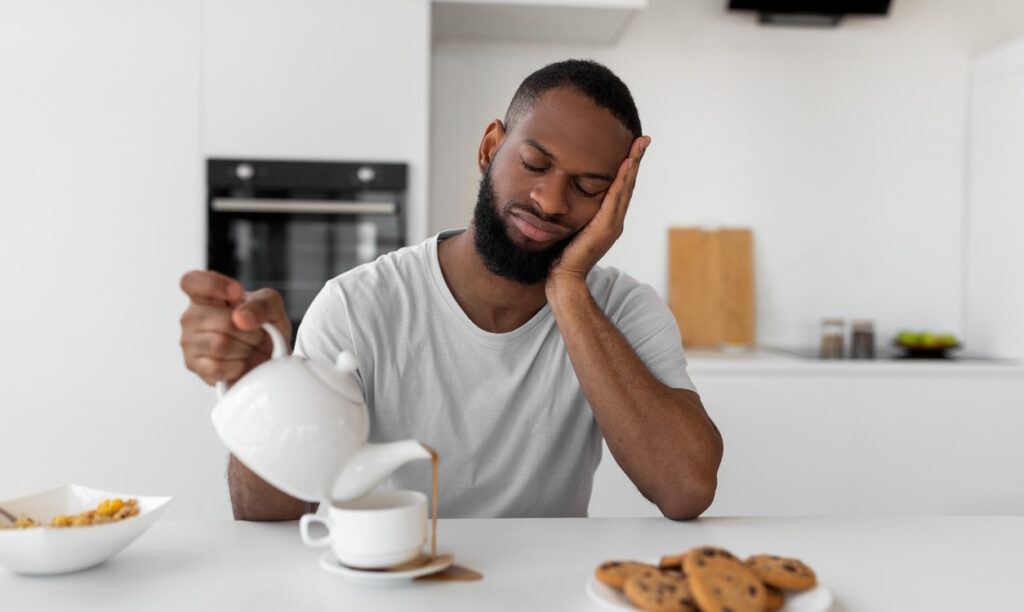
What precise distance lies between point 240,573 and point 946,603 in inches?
29.6

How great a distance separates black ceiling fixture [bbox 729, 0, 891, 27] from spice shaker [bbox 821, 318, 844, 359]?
1.18 meters

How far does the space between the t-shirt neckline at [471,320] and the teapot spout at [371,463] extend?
612 mm

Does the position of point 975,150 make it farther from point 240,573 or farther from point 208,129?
point 240,573

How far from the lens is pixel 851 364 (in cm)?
287

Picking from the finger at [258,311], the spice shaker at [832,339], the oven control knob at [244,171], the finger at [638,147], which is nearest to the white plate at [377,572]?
the finger at [258,311]

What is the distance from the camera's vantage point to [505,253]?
1.47 meters

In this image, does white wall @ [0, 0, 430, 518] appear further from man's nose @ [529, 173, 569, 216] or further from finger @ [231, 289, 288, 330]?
finger @ [231, 289, 288, 330]

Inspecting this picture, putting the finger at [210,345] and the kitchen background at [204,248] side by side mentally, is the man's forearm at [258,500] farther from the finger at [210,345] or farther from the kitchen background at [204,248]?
the kitchen background at [204,248]

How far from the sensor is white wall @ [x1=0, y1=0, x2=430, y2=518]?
2709 millimetres

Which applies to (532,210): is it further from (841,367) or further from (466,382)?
(841,367)

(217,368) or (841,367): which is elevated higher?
(217,368)

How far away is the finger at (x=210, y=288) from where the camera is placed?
0.95 meters

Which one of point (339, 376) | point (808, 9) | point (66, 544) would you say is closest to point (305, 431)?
point (339, 376)

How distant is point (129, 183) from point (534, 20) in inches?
57.5
